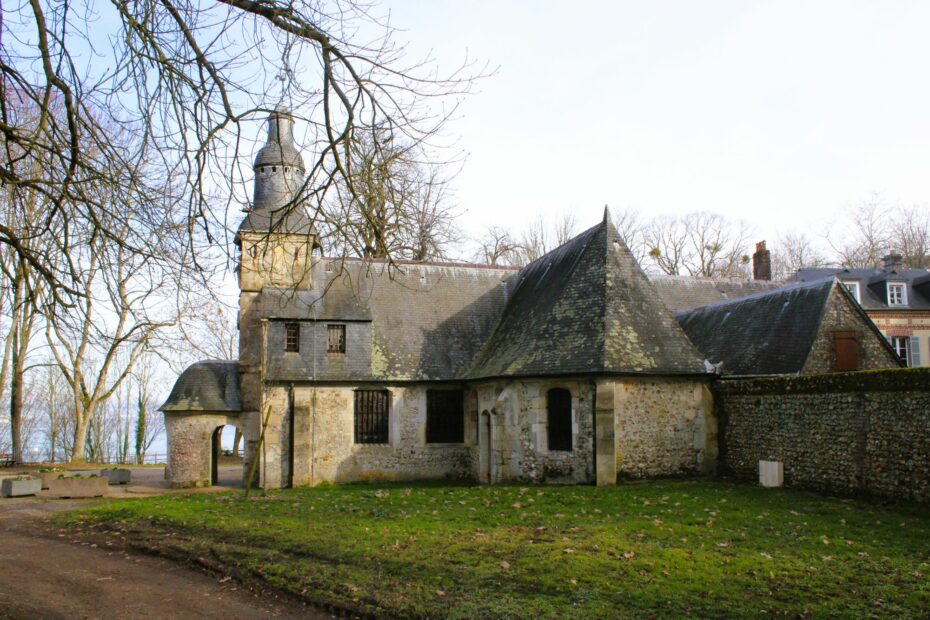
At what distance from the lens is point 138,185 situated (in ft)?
20.5

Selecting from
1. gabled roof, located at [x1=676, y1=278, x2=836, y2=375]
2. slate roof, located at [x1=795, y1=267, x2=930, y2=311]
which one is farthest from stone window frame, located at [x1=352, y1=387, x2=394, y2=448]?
slate roof, located at [x1=795, y1=267, x2=930, y2=311]

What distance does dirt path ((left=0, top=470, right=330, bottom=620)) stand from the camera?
7.56 metres

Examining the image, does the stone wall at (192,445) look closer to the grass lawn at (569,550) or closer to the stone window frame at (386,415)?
the stone window frame at (386,415)

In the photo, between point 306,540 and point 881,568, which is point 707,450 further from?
point 306,540

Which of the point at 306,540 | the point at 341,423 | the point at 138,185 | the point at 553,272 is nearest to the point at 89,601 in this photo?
the point at 306,540

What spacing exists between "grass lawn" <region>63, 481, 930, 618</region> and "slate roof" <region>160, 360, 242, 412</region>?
279 inches

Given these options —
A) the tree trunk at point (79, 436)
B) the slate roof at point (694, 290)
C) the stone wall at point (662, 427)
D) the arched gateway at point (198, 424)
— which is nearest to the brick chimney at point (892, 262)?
the slate roof at point (694, 290)

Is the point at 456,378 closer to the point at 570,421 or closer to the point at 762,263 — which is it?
the point at 570,421

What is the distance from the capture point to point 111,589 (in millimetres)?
8602

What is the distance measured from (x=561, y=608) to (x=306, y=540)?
4661 millimetres

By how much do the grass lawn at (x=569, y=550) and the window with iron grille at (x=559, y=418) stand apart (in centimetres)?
262

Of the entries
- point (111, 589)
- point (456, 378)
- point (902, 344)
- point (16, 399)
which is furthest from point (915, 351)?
point (16, 399)

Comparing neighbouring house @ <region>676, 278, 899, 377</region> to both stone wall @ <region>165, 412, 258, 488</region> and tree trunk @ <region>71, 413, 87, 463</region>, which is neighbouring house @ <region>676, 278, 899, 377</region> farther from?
tree trunk @ <region>71, 413, 87, 463</region>

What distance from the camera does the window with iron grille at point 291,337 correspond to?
21734mm
